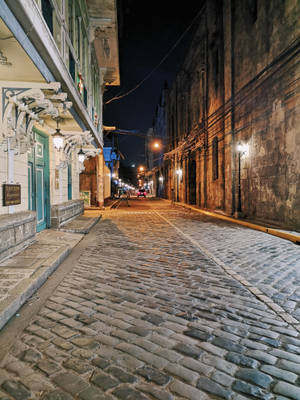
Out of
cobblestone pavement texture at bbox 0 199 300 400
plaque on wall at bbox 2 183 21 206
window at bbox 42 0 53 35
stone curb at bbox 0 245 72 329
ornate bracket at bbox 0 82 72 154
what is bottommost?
cobblestone pavement texture at bbox 0 199 300 400

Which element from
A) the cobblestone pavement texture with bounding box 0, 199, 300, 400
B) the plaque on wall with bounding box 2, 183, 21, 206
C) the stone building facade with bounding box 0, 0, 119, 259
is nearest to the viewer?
the cobblestone pavement texture with bounding box 0, 199, 300, 400

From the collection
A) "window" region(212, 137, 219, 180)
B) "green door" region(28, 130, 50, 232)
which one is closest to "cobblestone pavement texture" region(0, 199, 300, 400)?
"green door" region(28, 130, 50, 232)

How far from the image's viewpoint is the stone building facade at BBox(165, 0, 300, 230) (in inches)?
432

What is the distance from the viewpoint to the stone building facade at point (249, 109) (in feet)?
36.0

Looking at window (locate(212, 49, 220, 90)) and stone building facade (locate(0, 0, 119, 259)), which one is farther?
window (locate(212, 49, 220, 90))

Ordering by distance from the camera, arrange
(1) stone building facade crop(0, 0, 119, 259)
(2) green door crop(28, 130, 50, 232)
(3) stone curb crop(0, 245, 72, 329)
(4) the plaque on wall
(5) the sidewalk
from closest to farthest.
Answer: (3) stone curb crop(0, 245, 72, 329)
(5) the sidewalk
(1) stone building facade crop(0, 0, 119, 259)
(4) the plaque on wall
(2) green door crop(28, 130, 50, 232)

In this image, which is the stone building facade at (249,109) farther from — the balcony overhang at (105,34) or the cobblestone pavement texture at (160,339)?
the balcony overhang at (105,34)

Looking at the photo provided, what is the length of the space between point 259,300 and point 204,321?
1234mm

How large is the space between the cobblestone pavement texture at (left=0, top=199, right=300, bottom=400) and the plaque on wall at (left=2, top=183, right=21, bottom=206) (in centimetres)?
241

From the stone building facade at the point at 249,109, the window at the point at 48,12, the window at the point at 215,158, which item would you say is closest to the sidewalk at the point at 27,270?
the window at the point at 48,12

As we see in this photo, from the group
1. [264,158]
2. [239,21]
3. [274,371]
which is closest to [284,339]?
[274,371]

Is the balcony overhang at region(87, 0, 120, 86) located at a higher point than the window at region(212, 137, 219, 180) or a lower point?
higher

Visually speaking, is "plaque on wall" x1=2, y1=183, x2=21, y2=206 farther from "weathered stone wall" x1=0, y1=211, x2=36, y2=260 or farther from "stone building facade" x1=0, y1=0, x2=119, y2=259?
"weathered stone wall" x1=0, y1=211, x2=36, y2=260

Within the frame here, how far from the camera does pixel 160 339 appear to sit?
9.96ft
